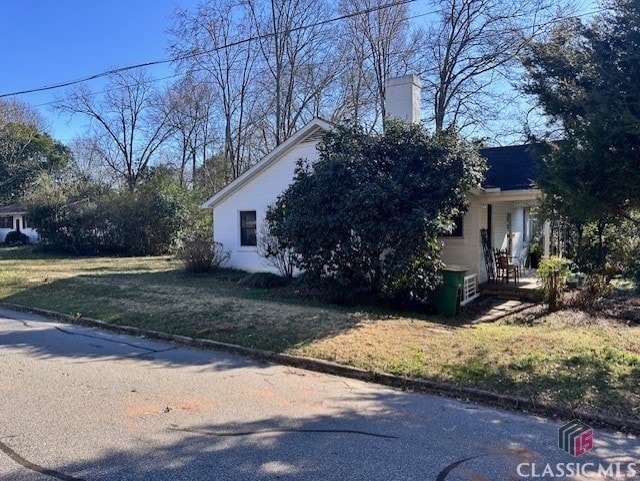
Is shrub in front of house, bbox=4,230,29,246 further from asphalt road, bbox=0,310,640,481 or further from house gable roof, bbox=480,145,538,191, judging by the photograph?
asphalt road, bbox=0,310,640,481

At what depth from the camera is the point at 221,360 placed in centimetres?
660

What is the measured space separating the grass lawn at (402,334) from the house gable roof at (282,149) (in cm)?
428

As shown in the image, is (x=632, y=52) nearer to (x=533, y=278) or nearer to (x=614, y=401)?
(x=614, y=401)

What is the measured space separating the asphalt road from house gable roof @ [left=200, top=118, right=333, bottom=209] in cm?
917

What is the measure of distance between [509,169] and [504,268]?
9.81 feet

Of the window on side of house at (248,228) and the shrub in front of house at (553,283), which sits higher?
the window on side of house at (248,228)

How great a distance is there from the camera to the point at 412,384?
556 centimetres

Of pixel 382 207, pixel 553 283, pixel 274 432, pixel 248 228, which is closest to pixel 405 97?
pixel 382 207

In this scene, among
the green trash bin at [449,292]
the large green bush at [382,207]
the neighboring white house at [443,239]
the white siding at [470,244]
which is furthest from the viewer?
the neighboring white house at [443,239]

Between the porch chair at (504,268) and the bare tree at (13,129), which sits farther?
the bare tree at (13,129)

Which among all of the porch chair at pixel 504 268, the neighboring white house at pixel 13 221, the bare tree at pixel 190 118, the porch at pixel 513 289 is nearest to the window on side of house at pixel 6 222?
the neighboring white house at pixel 13 221

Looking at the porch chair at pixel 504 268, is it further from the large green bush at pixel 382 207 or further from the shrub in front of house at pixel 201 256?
the shrub in front of house at pixel 201 256

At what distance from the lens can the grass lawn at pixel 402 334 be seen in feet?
17.8

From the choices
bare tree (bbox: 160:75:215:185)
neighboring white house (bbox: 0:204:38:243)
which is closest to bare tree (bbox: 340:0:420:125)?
bare tree (bbox: 160:75:215:185)
